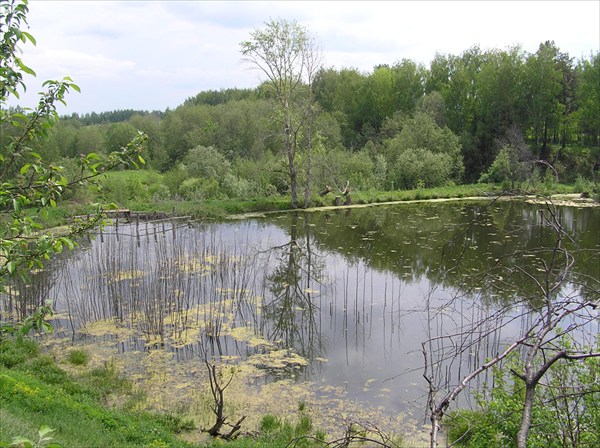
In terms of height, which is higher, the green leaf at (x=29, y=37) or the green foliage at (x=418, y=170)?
the green leaf at (x=29, y=37)

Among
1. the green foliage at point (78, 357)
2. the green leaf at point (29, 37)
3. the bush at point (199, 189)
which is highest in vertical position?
the green leaf at point (29, 37)

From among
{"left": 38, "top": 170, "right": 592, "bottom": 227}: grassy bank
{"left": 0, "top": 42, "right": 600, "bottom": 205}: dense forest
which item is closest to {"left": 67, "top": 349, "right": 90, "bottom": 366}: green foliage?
{"left": 38, "top": 170, "right": 592, "bottom": 227}: grassy bank

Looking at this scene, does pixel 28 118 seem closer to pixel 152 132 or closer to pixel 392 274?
pixel 392 274

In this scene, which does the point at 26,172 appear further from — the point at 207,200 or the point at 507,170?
the point at 507,170

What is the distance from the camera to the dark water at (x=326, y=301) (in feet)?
25.7

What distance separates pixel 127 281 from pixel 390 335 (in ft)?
21.1

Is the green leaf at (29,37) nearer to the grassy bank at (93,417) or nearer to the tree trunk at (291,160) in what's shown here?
the grassy bank at (93,417)

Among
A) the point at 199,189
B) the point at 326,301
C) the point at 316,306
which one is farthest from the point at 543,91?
the point at 316,306

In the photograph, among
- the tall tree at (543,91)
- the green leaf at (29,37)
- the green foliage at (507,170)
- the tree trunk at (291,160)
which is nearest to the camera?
the green leaf at (29,37)

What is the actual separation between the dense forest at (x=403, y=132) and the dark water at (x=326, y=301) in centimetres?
952

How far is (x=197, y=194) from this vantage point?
1002 inches

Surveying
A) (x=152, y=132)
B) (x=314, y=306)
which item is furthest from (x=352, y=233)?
(x=152, y=132)

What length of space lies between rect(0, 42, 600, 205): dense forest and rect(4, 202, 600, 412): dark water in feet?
31.2

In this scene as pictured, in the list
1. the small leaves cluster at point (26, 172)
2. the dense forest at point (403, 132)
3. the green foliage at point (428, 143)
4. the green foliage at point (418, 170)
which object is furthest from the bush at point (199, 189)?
the small leaves cluster at point (26, 172)
